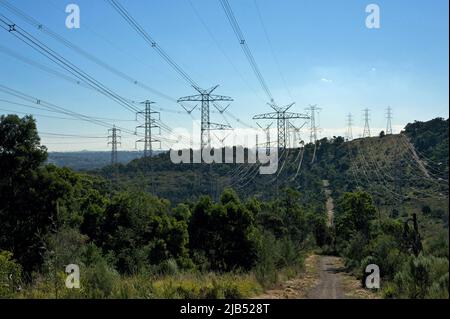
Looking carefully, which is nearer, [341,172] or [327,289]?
[327,289]

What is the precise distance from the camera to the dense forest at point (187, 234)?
13.2 m

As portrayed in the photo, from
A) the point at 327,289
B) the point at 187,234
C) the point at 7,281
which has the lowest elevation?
the point at 327,289

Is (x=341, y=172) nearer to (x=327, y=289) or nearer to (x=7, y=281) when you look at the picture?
(x=327, y=289)

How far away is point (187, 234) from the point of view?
40.9 meters

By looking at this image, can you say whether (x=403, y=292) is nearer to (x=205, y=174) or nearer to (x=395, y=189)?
(x=395, y=189)

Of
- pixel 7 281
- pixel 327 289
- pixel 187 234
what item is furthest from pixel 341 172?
pixel 7 281

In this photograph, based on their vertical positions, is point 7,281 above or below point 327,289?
above

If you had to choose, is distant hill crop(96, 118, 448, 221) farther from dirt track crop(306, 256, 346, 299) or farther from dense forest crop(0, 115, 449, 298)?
dirt track crop(306, 256, 346, 299)

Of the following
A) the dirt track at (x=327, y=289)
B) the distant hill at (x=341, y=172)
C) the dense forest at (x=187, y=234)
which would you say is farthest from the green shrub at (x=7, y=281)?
the distant hill at (x=341, y=172)

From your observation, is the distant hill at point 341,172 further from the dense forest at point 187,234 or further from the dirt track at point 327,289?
the dirt track at point 327,289

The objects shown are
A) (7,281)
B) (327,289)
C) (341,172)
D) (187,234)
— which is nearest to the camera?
(7,281)

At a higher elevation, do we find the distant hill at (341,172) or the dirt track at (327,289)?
the distant hill at (341,172)
